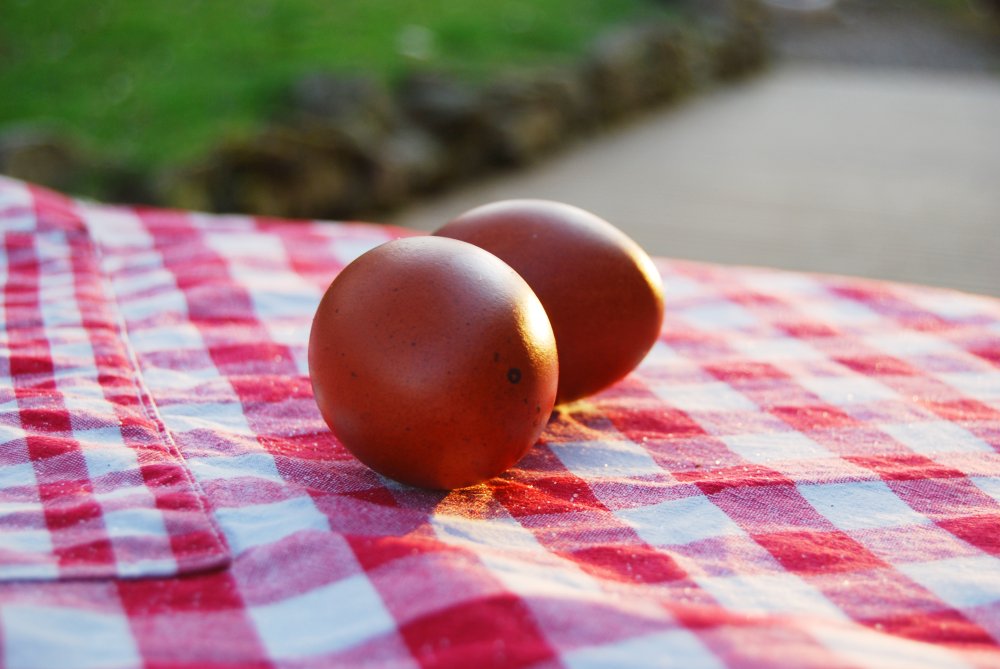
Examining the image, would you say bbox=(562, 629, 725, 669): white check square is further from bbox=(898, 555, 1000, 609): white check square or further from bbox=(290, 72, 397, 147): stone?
Answer: bbox=(290, 72, 397, 147): stone

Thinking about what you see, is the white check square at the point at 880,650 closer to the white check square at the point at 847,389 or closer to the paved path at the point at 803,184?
the white check square at the point at 847,389

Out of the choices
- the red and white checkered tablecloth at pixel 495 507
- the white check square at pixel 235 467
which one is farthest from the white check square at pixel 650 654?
the white check square at pixel 235 467

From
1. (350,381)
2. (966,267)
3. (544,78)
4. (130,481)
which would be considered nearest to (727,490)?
(350,381)

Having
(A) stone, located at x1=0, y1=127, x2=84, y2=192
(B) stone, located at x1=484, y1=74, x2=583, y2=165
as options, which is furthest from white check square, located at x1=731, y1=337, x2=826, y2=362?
(B) stone, located at x1=484, y1=74, x2=583, y2=165

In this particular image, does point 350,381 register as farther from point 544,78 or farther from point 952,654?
point 544,78

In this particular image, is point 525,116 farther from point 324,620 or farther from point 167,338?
point 324,620

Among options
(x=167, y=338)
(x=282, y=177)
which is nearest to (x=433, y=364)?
(x=167, y=338)
